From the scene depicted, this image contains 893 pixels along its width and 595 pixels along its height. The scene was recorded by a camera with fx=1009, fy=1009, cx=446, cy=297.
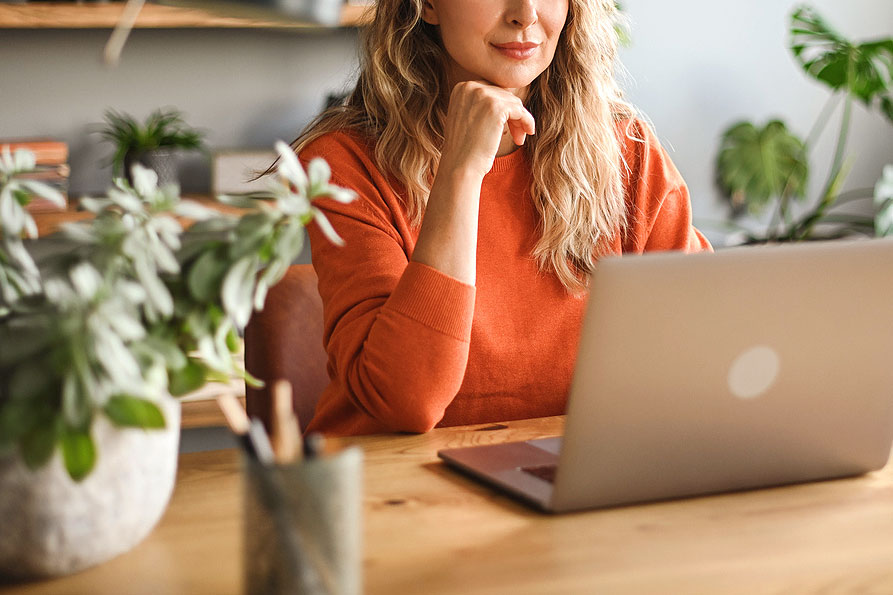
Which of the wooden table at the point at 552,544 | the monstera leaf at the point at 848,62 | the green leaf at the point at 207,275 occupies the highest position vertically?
the monstera leaf at the point at 848,62

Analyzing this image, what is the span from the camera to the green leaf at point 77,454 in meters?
0.66

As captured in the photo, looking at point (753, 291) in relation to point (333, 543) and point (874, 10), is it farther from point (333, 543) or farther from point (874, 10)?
point (874, 10)

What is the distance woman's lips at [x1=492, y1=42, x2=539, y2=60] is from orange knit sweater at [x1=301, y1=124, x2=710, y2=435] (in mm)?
167

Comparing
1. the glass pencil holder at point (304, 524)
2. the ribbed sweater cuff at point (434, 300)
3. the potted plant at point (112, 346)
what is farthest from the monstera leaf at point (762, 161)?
the glass pencil holder at point (304, 524)

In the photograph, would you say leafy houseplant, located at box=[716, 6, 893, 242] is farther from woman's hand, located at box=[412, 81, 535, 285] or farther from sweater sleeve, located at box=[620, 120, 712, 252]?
woman's hand, located at box=[412, 81, 535, 285]

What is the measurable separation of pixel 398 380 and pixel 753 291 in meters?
0.51

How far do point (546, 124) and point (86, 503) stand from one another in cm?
110

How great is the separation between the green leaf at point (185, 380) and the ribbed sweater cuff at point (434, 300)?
53 cm

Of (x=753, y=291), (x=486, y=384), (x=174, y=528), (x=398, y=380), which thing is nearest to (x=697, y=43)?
(x=486, y=384)

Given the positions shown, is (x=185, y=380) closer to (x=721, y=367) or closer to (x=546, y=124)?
(x=721, y=367)

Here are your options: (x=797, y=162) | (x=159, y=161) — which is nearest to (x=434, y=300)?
(x=159, y=161)

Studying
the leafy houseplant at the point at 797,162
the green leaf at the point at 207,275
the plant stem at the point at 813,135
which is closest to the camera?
the green leaf at the point at 207,275

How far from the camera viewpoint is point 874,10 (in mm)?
3479

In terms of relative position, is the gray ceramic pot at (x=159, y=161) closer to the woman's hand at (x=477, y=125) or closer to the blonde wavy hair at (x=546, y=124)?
the blonde wavy hair at (x=546, y=124)
